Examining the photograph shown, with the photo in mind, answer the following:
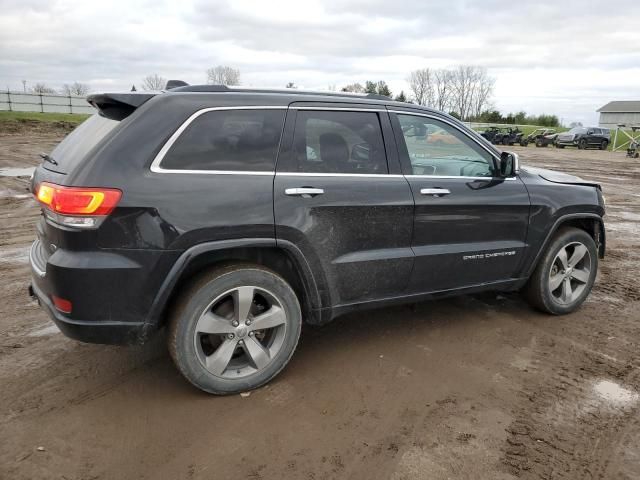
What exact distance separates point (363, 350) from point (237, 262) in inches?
51.8

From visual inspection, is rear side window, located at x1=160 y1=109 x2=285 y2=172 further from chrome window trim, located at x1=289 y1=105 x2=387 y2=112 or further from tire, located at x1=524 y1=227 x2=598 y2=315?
tire, located at x1=524 y1=227 x2=598 y2=315

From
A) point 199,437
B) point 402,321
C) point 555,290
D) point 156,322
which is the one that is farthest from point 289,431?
point 555,290

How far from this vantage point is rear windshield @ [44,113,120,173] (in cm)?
289

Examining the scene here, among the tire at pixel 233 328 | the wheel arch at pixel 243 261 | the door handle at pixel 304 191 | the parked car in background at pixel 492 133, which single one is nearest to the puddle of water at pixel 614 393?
Answer: the wheel arch at pixel 243 261

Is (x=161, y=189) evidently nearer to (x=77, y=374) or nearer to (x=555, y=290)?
(x=77, y=374)

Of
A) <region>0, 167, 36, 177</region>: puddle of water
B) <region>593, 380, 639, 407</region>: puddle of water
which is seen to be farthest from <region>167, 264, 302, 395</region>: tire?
<region>0, 167, 36, 177</region>: puddle of water

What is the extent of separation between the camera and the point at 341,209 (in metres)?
3.28

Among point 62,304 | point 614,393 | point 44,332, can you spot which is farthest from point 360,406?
point 44,332

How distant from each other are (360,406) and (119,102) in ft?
7.60

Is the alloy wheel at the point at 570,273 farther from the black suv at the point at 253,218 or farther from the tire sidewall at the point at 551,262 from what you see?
the black suv at the point at 253,218

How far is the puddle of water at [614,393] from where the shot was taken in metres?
3.22

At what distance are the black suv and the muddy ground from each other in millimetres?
384

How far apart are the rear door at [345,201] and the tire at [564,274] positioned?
1513 millimetres

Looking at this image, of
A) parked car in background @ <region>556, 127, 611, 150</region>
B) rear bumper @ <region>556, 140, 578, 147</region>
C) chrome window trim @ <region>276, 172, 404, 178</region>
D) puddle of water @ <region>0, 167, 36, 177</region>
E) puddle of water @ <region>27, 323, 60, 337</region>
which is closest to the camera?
chrome window trim @ <region>276, 172, 404, 178</region>
